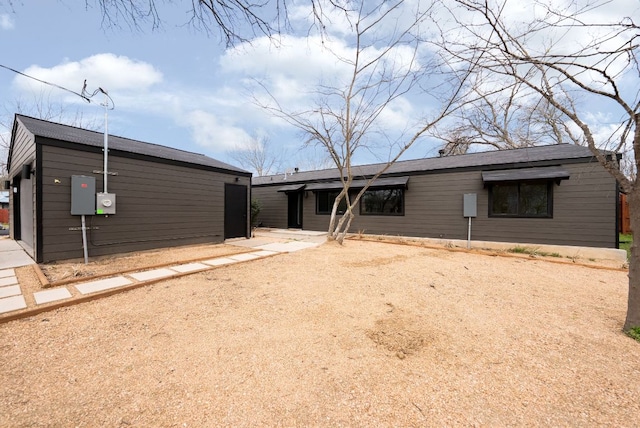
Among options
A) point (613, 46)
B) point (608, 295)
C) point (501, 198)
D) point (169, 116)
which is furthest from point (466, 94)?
point (169, 116)

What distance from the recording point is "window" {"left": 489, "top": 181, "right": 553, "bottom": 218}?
7.29m

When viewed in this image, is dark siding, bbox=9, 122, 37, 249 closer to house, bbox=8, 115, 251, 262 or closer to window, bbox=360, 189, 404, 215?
house, bbox=8, 115, 251, 262

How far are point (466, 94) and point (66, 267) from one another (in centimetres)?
874

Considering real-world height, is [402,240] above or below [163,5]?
below

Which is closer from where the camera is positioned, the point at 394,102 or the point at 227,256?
the point at 227,256

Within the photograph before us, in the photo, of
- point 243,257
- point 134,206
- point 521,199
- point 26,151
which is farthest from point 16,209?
point 521,199

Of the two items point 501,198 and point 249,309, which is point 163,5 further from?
point 501,198

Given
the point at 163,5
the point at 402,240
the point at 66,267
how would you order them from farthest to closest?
the point at 402,240 < the point at 66,267 < the point at 163,5

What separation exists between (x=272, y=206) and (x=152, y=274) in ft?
30.1

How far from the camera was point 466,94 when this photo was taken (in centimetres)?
560

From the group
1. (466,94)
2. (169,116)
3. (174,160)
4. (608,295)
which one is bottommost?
(608,295)

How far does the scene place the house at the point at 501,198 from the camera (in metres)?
6.75

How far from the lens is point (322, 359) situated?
2.07 meters

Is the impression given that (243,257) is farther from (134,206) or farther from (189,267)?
(134,206)
